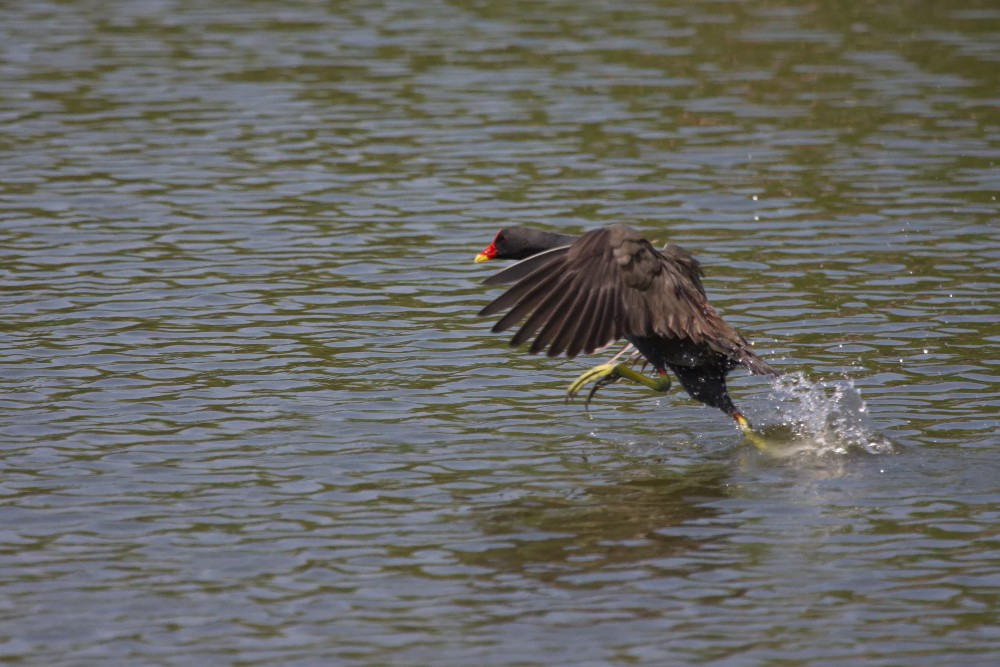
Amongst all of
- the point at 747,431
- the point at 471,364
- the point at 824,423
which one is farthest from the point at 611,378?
Answer: the point at 824,423

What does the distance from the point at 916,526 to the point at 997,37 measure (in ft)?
45.8

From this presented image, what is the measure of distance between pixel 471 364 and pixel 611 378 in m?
1.15

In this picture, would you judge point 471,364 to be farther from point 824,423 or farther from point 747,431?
point 824,423

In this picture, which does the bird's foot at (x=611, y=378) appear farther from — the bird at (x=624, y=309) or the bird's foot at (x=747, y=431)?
the bird's foot at (x=747, y=431)

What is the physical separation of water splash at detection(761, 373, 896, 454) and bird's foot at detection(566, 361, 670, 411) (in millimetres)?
654

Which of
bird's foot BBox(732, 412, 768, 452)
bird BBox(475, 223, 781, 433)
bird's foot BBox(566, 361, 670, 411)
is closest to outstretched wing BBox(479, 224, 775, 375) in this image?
bird BBox(475, 223, 781, 433)

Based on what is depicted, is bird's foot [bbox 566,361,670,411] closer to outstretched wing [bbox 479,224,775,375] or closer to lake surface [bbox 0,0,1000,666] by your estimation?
lake surface [bbox 0,0,1000,666]

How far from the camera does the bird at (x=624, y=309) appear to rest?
7332 mm

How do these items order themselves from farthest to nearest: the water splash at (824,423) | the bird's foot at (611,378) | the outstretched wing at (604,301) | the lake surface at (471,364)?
the bird's foot at (611,378)
the water splash at (824,423)
the outstretched wing at (604,301)
the lake surface at (471,364)

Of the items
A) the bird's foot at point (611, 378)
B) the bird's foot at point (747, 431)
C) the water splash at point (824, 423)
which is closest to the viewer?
the water splash at point (824, 423)

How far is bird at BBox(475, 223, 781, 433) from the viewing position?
733 centimetres

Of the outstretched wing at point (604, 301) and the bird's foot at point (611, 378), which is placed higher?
the outstretched wing at point (604, 301)

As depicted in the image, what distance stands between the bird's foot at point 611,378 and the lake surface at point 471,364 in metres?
0.21

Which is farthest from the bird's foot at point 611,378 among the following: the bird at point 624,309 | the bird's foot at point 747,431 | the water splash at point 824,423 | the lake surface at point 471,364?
the water splash at point 824,423
